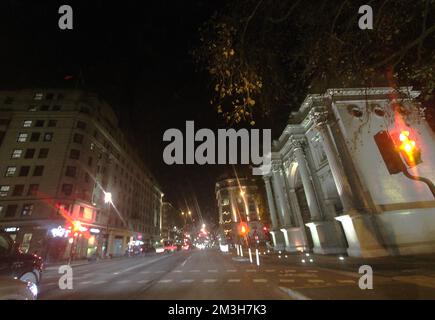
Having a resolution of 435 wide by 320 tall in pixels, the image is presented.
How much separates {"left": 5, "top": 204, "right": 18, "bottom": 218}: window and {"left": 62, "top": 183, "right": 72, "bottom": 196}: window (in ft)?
20.9

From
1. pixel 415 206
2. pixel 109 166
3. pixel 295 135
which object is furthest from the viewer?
pixel 109 166

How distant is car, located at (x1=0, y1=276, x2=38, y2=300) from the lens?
3.37m

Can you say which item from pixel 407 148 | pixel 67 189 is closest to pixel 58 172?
pixel 67 189

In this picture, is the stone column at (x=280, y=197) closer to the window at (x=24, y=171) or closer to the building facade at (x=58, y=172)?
the building facade at (x=58, y=172)

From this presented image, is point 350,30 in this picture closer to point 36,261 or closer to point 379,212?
point 36,261

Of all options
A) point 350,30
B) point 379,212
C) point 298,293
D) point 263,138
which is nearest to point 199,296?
point 298,293

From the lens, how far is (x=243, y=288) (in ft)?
30.6

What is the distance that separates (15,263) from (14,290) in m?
6.36

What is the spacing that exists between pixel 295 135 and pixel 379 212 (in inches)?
577

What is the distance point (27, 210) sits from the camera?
35938mm

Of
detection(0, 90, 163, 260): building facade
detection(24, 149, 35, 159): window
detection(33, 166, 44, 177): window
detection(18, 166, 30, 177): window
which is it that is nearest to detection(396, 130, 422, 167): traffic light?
detection(0, 90, 163, 260): building facade

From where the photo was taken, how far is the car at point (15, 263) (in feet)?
26.4

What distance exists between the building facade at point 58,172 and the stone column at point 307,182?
83.0 feet
